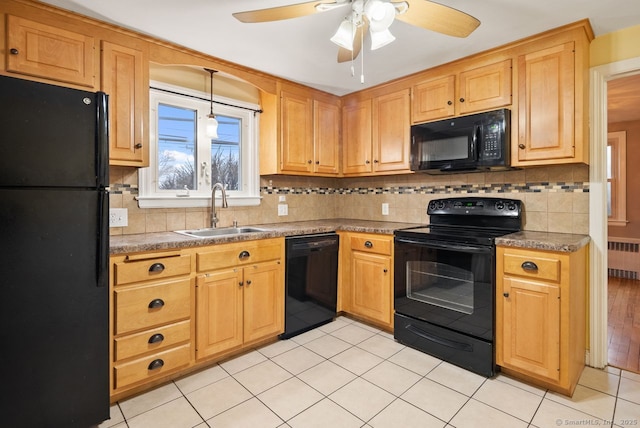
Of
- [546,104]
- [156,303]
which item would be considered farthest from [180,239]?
[546,104]

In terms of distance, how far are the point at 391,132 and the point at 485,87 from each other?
2.85 feet

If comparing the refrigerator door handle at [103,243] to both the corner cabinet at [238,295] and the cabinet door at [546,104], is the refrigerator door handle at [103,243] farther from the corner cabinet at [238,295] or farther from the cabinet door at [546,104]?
the cabinet door at [546,104]

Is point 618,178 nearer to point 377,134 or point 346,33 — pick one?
point 377,134

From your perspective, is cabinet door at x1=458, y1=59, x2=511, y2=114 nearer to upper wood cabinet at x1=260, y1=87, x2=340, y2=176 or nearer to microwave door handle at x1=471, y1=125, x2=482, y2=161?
microwave door handle at x1=471, y1=125, x2=482, y2=161

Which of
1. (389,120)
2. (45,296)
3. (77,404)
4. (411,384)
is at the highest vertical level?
(389,120)

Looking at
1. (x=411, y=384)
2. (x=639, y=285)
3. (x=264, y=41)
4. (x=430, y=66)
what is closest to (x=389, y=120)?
(x=430, y=66)

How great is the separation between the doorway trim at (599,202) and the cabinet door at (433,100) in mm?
902

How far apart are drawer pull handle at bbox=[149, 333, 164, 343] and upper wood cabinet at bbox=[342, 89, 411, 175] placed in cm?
227

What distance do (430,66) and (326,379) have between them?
251cm

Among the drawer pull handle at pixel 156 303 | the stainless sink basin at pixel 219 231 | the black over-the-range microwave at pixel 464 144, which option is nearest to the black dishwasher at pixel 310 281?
the stainless sink basin at pixel 219 231

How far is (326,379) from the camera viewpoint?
2.16m

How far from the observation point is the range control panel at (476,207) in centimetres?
257

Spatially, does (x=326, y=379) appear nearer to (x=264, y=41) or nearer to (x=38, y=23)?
(x=264, y=41)

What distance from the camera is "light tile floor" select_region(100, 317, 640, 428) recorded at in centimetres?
177
